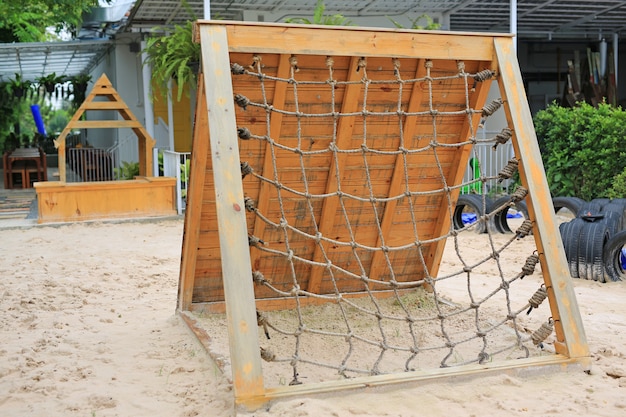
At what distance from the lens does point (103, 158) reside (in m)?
15.2

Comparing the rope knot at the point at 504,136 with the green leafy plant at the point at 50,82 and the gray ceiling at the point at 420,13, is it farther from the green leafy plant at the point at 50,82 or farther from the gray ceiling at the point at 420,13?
the green leafy plant at the point at 50,82

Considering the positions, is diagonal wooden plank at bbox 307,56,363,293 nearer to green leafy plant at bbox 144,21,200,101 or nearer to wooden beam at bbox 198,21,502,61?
wooden beam at bbox 198,21,502,61

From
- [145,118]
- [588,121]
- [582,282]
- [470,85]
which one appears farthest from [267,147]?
[145,118]

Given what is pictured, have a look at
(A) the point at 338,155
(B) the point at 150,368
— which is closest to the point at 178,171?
(A) the point at 338,155

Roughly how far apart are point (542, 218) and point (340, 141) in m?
1.24

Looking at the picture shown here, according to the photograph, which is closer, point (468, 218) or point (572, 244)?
point (572, 244)

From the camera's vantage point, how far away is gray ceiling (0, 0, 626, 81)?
12593 millimetres

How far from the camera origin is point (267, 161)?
4.37m

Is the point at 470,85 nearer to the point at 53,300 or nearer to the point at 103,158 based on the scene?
the point at 53,300

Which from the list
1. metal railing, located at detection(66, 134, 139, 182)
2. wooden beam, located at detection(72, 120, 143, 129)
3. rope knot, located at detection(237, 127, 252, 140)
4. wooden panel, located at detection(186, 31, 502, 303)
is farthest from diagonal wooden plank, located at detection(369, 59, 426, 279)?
metal railing, located at detection(66, 134, 139, 182)

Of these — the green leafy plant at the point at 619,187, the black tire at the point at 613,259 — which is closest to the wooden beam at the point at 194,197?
the black tire at the point at 613,259

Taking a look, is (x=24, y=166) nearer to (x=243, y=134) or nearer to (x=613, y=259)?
(x=613, y=259)

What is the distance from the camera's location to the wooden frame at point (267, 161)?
131 inches

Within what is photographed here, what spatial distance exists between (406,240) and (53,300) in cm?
278
